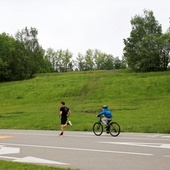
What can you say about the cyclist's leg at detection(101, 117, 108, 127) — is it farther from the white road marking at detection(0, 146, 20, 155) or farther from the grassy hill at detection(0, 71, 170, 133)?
the grassy hill at detection(0, 71, 170, 133)

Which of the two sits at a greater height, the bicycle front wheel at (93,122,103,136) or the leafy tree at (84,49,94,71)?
the leafy tree at (84,49,94,71)

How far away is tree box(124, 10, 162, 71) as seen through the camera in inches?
2857

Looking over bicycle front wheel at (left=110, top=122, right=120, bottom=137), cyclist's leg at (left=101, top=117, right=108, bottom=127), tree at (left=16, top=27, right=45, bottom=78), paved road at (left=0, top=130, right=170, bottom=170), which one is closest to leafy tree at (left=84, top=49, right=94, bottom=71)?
tree at (left=16, top=27, right=45, bottom=78)

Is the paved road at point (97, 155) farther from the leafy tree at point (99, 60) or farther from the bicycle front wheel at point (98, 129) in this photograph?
the leafy tree at point (99, 60)

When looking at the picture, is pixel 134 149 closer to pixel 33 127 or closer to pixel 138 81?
pixel 33 127

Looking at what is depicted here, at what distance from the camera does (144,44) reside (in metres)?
74.2

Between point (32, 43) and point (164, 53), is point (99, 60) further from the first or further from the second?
point (164, 53)

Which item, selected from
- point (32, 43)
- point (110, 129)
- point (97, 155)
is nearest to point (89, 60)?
point (32, 43)

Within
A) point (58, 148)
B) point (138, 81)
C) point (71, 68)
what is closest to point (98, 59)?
point (71, 68)

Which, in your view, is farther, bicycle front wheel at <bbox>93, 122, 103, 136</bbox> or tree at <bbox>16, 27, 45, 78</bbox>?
tree at <bbox>16, 27, 45, 78</bbox>

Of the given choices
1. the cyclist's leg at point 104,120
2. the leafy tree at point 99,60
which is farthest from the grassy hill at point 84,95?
the leafy tree at point 99,60

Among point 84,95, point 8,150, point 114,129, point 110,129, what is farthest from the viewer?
point 84,95

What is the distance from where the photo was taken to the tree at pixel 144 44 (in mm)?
72562

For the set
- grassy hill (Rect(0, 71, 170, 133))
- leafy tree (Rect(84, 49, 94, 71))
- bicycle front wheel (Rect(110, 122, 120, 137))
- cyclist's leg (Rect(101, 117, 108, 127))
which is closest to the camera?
bicycle front wheel (Rect(110, 122, 120, 137))
